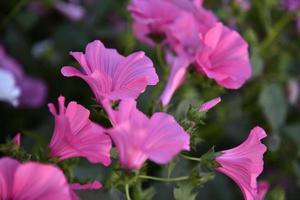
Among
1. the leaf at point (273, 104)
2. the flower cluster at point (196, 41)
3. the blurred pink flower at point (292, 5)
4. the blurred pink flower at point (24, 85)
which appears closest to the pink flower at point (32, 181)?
the flower cluster at point (196, 41)

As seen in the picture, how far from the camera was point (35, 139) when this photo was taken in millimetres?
1146

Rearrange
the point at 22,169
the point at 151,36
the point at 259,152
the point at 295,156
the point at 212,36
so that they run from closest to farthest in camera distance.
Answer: the point at 22,169, the point at 259,152, the point at 212,36, the point at 151,36, the point at 295,156

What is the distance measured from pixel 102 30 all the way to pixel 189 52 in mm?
578

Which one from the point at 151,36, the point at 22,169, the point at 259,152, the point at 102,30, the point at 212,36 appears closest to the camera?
the point at 22,169

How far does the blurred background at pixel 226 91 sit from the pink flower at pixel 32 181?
56 cm

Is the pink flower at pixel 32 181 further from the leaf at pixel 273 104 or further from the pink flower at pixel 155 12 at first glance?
the leaf at pixel 273 104

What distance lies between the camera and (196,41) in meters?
0.92

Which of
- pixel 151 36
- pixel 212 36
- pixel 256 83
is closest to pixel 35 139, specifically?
pixel 151 36

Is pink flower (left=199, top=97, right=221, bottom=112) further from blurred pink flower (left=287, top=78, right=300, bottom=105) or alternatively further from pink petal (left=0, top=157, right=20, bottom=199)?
blurred pink flower (left=287, top=78, right=300, bottom=105)

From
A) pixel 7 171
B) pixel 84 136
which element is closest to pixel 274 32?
pixel 84 136

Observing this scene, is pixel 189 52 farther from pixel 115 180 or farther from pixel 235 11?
pixel 235 11

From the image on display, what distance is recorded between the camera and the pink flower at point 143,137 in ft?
1.84

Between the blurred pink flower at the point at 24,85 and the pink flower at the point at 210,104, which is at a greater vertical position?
the pink flower at the point at 210,104

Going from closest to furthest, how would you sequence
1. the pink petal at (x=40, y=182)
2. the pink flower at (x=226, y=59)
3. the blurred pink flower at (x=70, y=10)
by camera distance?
the pink petal at (x=40, y=182), the pink flower at (x=226, y=59), the blurred pink flower at (x=70, y=10)
